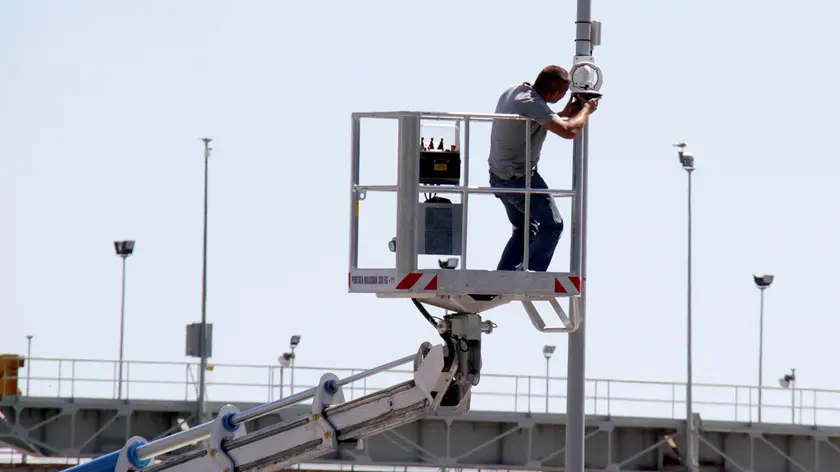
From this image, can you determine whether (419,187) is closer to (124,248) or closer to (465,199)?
(465,199)

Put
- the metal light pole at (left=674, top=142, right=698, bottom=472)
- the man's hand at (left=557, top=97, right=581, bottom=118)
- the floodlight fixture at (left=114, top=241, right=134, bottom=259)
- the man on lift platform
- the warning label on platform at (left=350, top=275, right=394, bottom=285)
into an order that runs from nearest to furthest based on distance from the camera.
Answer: the man on lift platform < the warning label on platform at (left=350, top=275, right=394, bottom=285) < the man's hand at (left=557, top=97, right=581, bottom=118) < the metal light pole at (left=674, top=142, right=698, bottom=472) < the floodlight fixture at (left=114, top=241, right=134, bottom=259)

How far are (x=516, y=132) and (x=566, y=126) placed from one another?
0.49 m

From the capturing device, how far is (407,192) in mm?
14453

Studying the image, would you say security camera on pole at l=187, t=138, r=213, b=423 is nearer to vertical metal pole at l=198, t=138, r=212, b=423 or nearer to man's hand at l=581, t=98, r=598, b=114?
vertical metal pole at l=198, t=138, r=212, b=423

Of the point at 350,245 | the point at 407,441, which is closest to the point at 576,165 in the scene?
the point at 350,245

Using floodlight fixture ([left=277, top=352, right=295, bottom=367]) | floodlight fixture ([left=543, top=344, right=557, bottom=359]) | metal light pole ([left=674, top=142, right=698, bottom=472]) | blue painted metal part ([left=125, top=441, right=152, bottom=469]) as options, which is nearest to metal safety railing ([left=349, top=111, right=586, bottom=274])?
blue painted metal part ([left=125, top=441, right=152, bottom=469])

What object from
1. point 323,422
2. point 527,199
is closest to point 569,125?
point 527,199

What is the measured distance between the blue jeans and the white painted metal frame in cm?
13

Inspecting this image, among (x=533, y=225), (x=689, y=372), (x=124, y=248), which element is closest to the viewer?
(x=533, y=225)

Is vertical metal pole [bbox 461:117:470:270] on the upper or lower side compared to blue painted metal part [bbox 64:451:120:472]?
upper

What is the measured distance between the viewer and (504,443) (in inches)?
1425

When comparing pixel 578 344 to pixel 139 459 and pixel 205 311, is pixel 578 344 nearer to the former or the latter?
pixel 139 459

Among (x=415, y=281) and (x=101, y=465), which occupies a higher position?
(x=415, y=281)

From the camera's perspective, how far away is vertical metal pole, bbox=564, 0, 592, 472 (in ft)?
48.3
